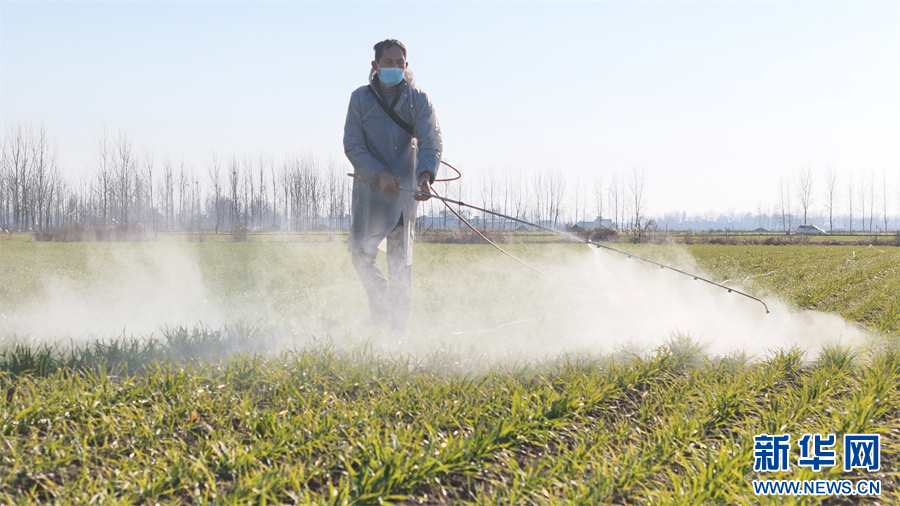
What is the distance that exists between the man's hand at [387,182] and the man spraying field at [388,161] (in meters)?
0.05

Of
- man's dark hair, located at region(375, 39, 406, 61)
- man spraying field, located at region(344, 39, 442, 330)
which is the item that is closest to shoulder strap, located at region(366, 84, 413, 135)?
man spraying field, located at region(344, 39, 442, 330)

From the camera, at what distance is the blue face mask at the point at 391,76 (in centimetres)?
486

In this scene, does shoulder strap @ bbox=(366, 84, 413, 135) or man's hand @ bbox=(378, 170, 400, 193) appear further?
shoulder strap @ bbox=(366, 84, 413, 135)

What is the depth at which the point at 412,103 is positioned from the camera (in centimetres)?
500

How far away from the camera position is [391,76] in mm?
4875

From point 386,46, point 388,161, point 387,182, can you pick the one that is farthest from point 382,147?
point 386,46

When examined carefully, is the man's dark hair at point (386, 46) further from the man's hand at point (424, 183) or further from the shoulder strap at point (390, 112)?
the man's hand at point (424, 183)

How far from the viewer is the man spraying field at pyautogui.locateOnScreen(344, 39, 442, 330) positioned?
16.2 feet

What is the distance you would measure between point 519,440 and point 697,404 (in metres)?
1.15

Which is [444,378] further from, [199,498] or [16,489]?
[16,489]

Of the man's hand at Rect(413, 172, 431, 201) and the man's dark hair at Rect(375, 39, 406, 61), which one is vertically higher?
the man's dark hair at Rect(375, 39, 406, 61)

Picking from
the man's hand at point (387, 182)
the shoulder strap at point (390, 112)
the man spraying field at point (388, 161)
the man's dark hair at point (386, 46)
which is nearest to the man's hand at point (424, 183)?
the man spraying field at point (388, 161)

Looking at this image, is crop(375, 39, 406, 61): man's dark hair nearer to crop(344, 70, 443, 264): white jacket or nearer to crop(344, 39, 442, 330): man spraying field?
crop(344, 39, 442, 330): man spraying field

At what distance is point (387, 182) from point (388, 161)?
0.40 metres
